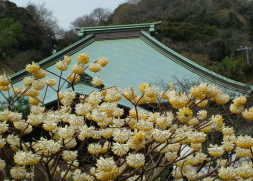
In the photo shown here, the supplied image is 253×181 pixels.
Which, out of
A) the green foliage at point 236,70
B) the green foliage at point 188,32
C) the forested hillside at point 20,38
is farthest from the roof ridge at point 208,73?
the green foliage at point 188,32

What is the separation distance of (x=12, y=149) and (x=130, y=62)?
22.2ft

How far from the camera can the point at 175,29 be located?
2284cm

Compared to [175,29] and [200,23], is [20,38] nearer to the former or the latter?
[175,29]

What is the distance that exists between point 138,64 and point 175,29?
15569 mm

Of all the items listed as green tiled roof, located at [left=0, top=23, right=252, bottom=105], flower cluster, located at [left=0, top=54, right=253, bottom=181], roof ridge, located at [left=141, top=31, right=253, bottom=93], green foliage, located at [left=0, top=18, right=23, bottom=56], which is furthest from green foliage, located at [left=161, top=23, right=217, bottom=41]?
flower cluster, located at [left=0, top=54, right=253, bottom=181]

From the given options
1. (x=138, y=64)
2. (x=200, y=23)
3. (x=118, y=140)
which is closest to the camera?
A: (x=118, y=140)

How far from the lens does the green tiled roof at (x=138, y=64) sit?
23.6 ft

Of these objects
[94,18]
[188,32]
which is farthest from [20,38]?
[94,18]

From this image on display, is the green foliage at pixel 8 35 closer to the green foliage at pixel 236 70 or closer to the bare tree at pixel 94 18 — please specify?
the bare tree at pixel 94 18

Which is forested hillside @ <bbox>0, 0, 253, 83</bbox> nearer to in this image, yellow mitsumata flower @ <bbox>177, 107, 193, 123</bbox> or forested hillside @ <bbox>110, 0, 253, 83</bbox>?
forested hillside @ <bbox>110, 0, 253, 83</bbox>

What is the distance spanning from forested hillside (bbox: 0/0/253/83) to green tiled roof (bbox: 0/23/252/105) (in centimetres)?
689

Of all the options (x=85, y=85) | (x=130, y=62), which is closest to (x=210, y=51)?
(x=130, y=62)

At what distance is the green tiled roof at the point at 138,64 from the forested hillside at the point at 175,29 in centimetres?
689

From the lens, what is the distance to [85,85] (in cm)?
661
